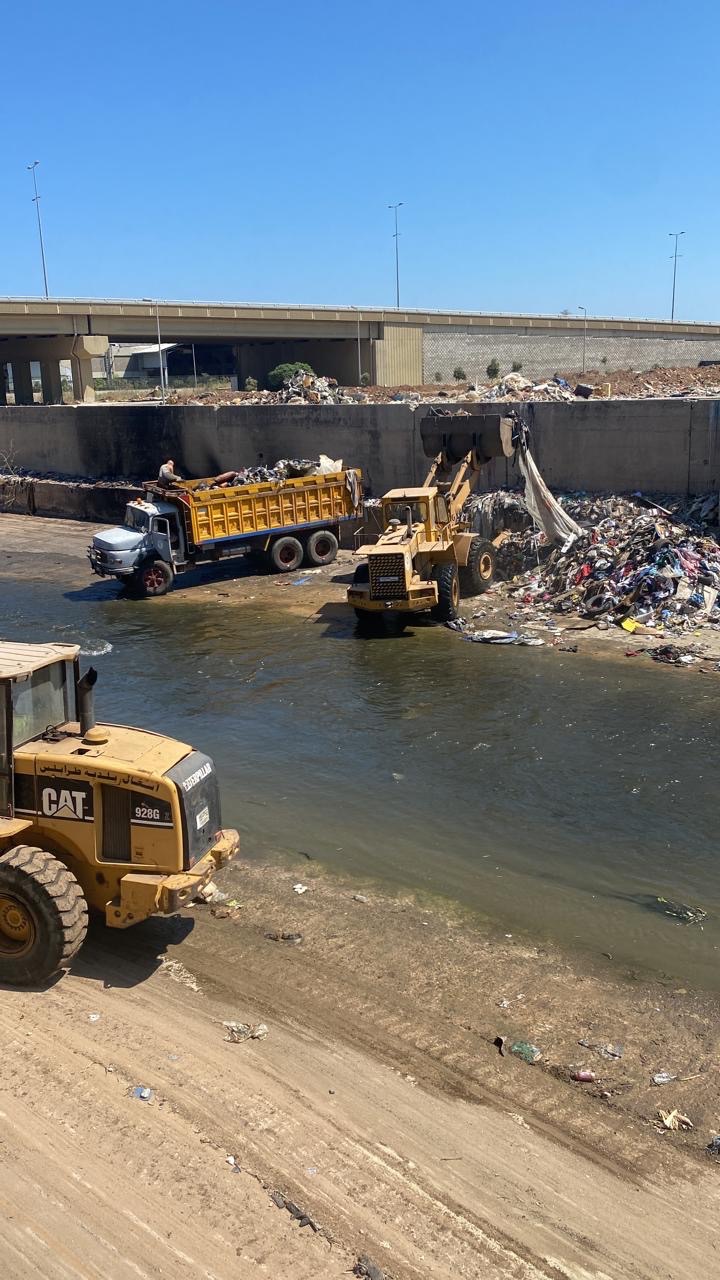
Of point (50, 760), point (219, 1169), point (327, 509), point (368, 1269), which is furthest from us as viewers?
point (327, 509)

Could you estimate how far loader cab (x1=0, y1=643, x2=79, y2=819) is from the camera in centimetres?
674

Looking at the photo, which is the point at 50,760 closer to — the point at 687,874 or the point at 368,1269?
the point at 368,1269

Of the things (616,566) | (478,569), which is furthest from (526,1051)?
(478,569)

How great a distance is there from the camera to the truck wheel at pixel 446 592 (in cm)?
1714

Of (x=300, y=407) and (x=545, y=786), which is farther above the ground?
(x=300, y=407)

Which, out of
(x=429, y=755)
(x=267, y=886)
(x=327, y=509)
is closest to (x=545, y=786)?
(x=429, y=755)

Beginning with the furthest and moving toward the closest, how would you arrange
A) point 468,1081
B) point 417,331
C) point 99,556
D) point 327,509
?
point 417,331 < point 327,509 < point 99,556 < point 468,1081

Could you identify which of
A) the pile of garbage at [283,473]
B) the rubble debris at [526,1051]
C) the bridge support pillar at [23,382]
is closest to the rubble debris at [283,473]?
the pile of garbage at [283,473]

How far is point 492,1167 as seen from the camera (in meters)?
5.30

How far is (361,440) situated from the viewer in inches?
1009

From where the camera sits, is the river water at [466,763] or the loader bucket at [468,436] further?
the loader bucket at [468,436]

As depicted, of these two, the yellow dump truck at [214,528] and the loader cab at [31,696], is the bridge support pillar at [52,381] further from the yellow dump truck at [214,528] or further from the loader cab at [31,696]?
the loader cab at [31,696]

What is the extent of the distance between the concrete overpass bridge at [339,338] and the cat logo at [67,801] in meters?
43.1

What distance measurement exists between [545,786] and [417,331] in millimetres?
46375
